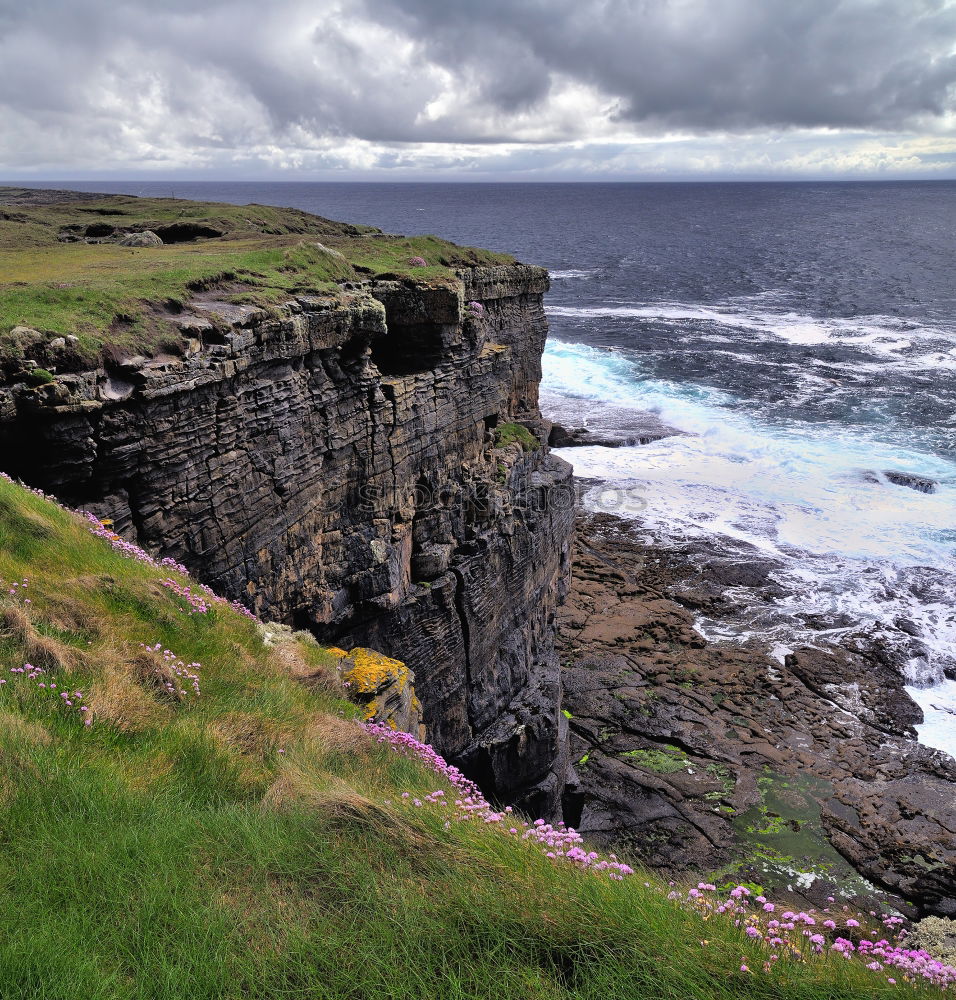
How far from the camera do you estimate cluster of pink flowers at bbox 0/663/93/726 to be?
22.3ft

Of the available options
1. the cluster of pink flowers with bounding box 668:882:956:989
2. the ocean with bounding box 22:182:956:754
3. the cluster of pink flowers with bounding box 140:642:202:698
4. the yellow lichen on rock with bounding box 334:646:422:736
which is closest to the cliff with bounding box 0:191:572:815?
the yellow lichen on rock with bounding box 334:646:422:736

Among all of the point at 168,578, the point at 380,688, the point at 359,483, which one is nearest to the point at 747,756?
the point at 359,483

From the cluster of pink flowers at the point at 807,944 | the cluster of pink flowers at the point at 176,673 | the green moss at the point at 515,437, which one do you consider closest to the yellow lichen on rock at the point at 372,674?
the cluster of pink flowers at the point at 176,673

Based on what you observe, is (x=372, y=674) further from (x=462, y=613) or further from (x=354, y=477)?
(x=462, y=613)

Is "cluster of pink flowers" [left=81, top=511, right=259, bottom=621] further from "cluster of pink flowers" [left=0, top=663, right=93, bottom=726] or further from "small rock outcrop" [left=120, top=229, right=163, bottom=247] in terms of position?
"small rock outcrop" [left=120, top=229, right=163, bottom=247]

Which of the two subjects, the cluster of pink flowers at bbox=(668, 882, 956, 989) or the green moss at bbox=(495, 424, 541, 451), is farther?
the green moss at bbox=(495, 424, 541, 451)

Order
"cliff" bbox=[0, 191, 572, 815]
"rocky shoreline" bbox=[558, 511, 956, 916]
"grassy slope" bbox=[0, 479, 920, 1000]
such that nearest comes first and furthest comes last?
1. "grassy slope" bbox=[0, 479, 920, 1000]
2. "cliff" bbox=[0, 191, 572, 815]
3. "rocky shoreline" bbox=[558, 511, 956, 916]

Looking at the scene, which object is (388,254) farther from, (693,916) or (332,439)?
(693,916)

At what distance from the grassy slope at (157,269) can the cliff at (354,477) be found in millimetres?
379

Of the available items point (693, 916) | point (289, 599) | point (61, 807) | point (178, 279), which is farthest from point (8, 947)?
point (178, 279)

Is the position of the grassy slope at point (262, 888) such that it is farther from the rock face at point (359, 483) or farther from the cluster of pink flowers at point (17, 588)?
the rock face at point (359, 483)

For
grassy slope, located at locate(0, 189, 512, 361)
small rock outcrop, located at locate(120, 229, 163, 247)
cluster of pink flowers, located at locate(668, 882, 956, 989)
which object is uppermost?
small rock outcrop, located at locate(120, 229, 163, 247)

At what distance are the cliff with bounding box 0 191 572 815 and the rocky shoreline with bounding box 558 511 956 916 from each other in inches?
111

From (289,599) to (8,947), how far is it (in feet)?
39.4
